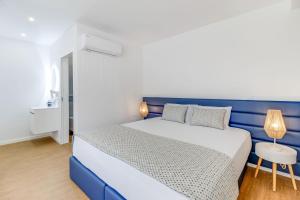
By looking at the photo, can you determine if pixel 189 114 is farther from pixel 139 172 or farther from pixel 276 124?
pixel 139 172

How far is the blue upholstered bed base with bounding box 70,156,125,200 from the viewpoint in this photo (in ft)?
4.41

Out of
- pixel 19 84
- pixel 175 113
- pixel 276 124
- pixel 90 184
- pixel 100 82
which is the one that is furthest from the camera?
pixel 19 84

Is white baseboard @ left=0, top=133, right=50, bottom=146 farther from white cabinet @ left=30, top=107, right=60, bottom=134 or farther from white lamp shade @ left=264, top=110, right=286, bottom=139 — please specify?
white lamp shade @ left=264, top=110, right=286, bottom=139

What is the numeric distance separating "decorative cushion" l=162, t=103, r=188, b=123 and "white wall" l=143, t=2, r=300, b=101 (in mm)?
456

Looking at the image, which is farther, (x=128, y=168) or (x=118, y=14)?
(x=118, y=14)

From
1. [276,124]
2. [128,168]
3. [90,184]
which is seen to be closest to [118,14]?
[128,168]

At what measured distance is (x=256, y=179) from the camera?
2035mm

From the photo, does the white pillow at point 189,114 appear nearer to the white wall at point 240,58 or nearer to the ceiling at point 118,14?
the white wall at point 240,58

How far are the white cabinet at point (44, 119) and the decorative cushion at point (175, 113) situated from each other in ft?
7.84

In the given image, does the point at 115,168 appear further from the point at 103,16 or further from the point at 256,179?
the point at 103,16

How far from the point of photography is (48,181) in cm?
196

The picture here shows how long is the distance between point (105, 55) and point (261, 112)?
290 cm

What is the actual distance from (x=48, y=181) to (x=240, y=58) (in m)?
3.31

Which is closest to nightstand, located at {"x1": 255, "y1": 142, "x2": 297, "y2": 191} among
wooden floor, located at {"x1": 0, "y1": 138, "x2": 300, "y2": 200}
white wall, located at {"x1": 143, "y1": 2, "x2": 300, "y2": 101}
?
wooden floor, located at {"x1": 0, "y1": 138, "x2": 300, "y2": 200}
